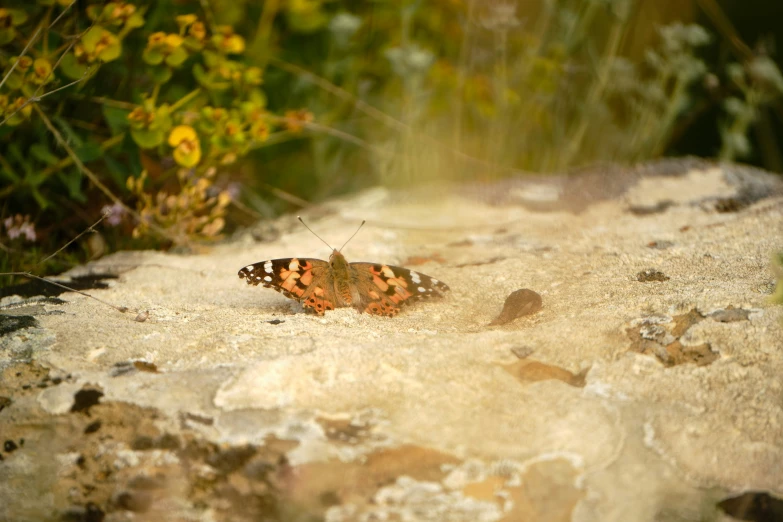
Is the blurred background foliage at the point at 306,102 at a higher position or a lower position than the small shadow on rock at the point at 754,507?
higher

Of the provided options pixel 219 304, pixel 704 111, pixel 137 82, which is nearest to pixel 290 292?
pixel 219 304

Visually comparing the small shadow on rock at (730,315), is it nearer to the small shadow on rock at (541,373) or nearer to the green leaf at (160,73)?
the small shadow on rock at (541,373)

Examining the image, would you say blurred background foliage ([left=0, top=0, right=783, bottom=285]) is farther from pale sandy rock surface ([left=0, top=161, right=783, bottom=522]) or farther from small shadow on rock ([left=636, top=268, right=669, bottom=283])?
small shadow on rock ([left=636, top=268, right=669, bottom=283])

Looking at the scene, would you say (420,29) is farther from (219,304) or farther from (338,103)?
(219,304)

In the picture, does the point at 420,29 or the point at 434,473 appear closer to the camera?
the point at 434,473

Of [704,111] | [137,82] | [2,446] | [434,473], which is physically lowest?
[2,446]

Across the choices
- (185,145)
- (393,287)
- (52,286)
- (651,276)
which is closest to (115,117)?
(185,145)

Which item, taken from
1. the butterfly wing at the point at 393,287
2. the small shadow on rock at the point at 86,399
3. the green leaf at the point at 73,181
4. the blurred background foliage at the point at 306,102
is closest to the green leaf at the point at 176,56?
the blurred background foliage at the point at 306,102
